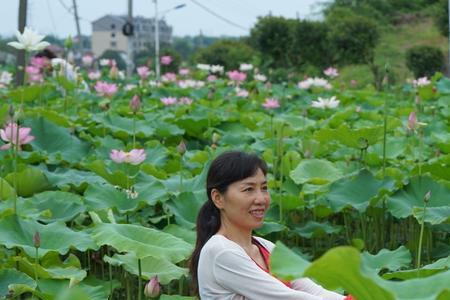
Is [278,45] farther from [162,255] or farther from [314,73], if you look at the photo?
[162,255]

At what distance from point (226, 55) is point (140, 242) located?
482 inches

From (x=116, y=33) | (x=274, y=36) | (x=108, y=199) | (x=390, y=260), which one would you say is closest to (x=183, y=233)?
(x=108, y=199)

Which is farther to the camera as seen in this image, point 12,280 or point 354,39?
point 354,39

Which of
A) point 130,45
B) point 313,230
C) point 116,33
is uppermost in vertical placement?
point 116,33

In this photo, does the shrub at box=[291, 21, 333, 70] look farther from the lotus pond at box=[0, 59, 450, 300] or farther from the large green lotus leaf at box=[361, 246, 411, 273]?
the large green lotus leaf at box=[361, 246, 411, 273]

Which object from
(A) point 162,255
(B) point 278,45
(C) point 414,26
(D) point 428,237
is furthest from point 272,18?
(A) point 162,255

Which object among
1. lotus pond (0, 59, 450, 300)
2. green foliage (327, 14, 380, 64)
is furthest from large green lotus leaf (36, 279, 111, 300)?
green foliage (327, 14, 380, 64)

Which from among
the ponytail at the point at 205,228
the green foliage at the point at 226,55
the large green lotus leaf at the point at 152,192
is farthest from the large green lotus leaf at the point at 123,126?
the green foliage at the point at 226,55

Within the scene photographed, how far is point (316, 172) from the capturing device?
3150 mm

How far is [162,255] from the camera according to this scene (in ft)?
6.37

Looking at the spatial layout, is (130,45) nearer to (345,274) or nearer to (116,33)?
(345,274)

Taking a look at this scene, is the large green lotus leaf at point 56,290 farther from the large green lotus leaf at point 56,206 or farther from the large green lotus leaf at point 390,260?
the large green lotus leaf at point 390,260

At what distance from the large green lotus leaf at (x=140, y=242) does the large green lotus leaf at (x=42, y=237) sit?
0.27 m

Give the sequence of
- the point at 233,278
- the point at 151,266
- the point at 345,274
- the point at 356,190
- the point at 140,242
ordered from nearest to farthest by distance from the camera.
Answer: the point at 345,274 → the point at 233,278 → the point at 140,242 → the point at 151,266 → the point at 356,190
